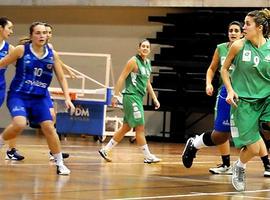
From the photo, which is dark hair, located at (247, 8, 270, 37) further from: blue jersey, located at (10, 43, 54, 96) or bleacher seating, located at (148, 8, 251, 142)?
bleacher seating, located at (148, 8, 251, 142)

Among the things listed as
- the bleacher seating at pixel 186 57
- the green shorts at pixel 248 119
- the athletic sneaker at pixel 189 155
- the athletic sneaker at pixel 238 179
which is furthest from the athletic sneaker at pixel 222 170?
the bleacher seating at pixel 186 57

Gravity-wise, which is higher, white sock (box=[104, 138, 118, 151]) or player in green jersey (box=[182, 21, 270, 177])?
player in green jersey (box=[182, 21, 270, 177])

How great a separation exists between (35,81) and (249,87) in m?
2.41

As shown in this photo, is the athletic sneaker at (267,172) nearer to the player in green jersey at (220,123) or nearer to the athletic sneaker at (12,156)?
the player in green jersey at (220,123)

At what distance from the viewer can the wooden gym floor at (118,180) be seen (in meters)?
6.91

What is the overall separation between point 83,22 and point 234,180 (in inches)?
518

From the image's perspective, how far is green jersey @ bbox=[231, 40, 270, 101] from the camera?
25.1 feet

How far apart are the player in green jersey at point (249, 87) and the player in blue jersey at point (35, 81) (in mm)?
1936

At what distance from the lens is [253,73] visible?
7664 mm

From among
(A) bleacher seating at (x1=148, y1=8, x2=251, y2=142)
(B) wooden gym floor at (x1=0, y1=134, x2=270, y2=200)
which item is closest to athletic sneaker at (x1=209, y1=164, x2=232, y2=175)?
(B) wooden gym floor at (x1=0, y1=134, x2=270, y2=200)

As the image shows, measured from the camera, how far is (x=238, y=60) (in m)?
7.75

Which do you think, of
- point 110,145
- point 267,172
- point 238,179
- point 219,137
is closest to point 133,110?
point 110,145

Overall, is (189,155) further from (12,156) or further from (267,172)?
(12,156)

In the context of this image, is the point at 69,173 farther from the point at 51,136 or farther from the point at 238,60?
the point at 238,60
